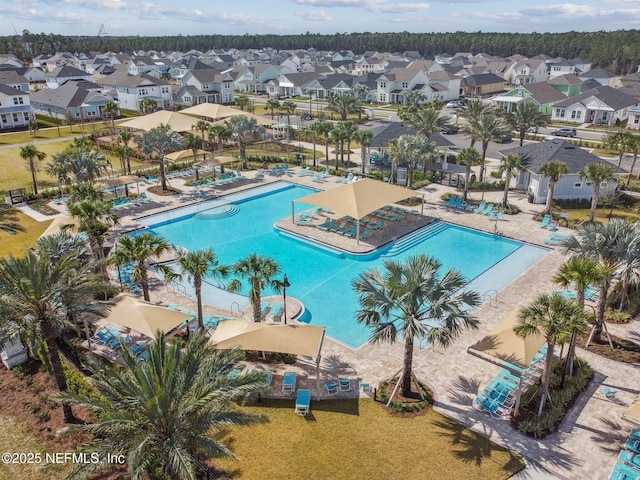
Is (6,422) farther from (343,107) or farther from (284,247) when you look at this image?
(343,107)

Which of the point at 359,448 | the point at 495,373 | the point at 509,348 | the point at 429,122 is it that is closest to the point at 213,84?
the point at 429,122

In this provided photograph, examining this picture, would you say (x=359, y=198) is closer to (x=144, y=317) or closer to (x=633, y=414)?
(x=144, y=317)

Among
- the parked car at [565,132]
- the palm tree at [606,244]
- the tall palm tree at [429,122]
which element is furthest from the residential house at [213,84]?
the palm tree at [606,244]

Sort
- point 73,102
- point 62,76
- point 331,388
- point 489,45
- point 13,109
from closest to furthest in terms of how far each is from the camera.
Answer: point 331,388, point 13,109, point 73,102, point 62,76, point 489,45


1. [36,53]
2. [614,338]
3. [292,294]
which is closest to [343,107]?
[292,294]

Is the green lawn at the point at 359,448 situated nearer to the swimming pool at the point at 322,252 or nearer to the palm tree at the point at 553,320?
the palm tree at the point at 553,320

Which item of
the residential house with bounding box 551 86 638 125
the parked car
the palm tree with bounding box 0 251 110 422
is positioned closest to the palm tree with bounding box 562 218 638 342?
the palm tree with bounding box 0 251 110 422
